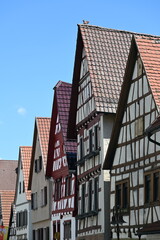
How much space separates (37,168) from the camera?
43469mm

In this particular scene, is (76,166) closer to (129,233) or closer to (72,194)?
(72,194)

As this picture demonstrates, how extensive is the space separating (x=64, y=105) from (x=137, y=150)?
1402 centimetres

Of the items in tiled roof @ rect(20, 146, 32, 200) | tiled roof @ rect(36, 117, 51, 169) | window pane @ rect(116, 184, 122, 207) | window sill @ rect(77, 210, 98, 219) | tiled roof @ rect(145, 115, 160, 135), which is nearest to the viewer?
tiled roof @ rect(145, 115, 160, 135)

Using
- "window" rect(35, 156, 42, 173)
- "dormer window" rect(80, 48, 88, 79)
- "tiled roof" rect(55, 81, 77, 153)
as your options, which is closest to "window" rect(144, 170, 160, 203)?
"dormer window" rect(80, 48, 88, 79)

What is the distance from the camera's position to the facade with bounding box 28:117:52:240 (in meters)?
40.8

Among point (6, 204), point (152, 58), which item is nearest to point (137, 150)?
point (152, 58)

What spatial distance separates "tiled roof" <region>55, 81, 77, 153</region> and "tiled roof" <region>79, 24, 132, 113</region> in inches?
276

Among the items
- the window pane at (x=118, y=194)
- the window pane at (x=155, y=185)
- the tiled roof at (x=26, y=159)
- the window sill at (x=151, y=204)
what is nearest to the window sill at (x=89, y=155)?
the window pane at (x=118, y=194)

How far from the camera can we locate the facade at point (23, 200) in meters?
46.7

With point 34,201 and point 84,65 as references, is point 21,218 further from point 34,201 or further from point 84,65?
point 84,65

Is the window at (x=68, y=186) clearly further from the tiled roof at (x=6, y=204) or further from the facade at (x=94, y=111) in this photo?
the tiled roof at (x=6, y=204)

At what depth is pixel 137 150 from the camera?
79.8ft

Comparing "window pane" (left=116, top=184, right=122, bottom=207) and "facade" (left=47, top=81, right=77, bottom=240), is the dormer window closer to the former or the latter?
"facade" (left=47, top=81, right=77, bottom=240)

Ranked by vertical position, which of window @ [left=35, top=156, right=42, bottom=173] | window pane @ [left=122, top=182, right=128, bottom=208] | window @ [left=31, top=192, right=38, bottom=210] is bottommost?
window pane @ [left=122, top=182, right=128, bottom=208]
